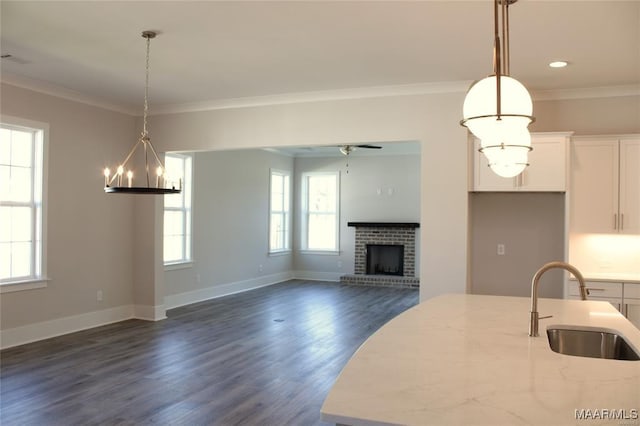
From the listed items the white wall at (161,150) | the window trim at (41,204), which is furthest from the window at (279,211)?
the window trim at (41,204)

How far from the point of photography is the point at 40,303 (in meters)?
5.89

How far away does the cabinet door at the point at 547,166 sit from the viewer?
5.16 m

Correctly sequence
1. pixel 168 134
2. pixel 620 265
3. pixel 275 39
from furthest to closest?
pixel 168 134 → pixel 620 265 → pixel 275 39

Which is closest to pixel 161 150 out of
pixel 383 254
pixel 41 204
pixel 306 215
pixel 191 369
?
pixel 41 204

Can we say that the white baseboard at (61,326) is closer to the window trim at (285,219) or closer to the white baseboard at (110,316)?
the white baseboard at (110,316)

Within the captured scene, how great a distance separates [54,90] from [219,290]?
4.40 meters

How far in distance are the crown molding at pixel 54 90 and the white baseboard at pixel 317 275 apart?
5.95 meters

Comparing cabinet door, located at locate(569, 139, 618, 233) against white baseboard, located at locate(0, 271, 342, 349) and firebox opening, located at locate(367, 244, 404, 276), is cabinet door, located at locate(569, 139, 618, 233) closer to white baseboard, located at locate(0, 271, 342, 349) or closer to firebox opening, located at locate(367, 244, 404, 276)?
white baseboard, located at locate(0, 271, 342, 349)

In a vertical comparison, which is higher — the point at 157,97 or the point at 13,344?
the point at 157,97

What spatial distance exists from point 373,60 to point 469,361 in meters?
3.38

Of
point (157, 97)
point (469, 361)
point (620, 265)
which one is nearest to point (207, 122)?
point (157, 97)

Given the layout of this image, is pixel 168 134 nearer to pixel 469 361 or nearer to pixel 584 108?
pixel 584 108

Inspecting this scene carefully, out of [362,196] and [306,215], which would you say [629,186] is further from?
[306,215]

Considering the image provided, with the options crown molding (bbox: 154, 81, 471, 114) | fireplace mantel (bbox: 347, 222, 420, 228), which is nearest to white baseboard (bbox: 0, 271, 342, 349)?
fireplace mantel (bbox: 347, 222, 420, 228)
